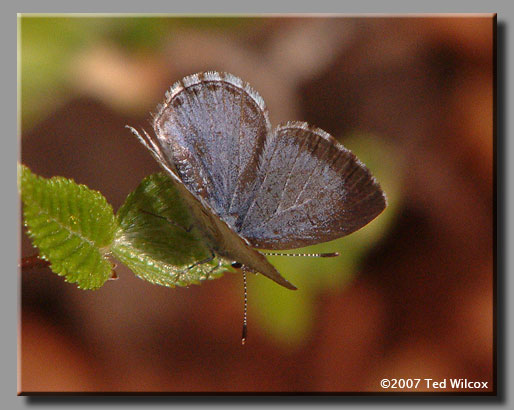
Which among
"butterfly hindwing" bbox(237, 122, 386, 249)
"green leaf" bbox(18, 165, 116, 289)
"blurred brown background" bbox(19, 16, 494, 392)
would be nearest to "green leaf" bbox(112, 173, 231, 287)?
"green leaf" bbox(18, 165, 116, 289)

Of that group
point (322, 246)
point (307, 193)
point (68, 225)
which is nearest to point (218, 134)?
point (307, 193)

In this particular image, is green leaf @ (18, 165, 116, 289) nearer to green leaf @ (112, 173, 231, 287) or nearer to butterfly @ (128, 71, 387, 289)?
green leaf @ (112, 173, 231, 287)

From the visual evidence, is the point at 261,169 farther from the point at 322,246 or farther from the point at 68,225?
the point at 322,246

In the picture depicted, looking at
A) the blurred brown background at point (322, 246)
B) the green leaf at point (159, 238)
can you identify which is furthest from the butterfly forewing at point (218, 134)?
the blurred brown background at point (322, 246)

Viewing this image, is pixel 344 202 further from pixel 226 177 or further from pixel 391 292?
pixel 391 292

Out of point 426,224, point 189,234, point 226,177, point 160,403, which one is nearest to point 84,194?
point 189,234
